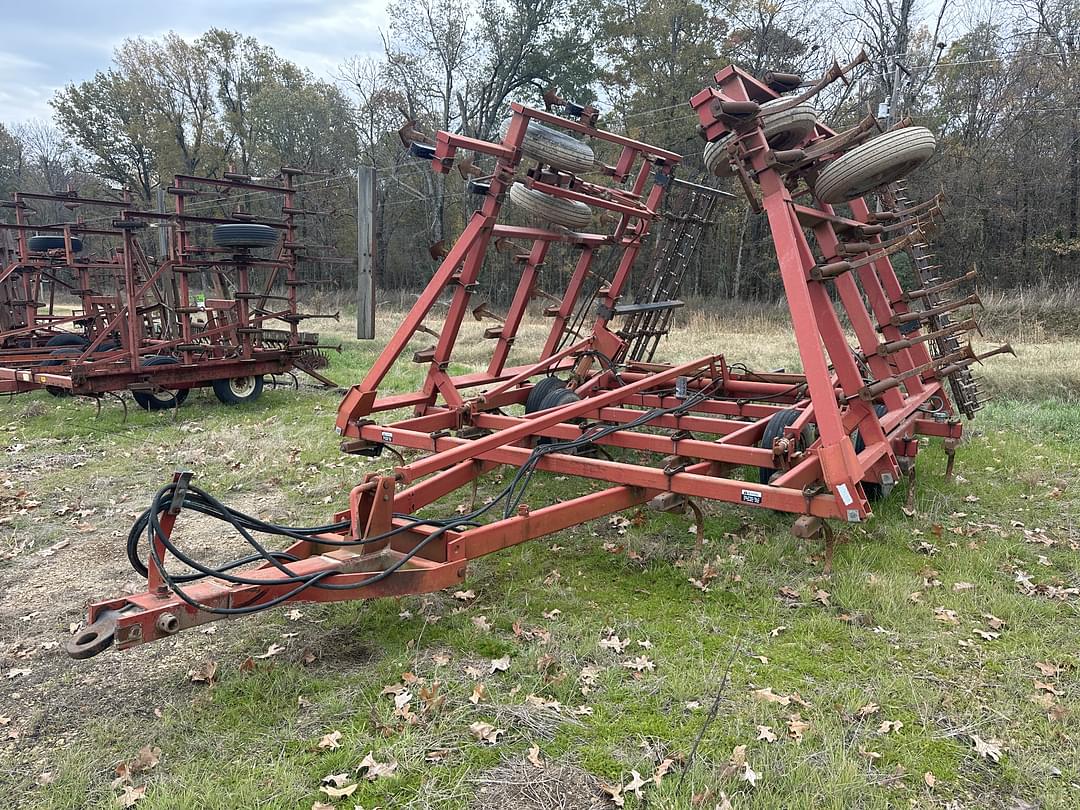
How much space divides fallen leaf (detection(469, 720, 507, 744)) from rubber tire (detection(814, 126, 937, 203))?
12.4 ft

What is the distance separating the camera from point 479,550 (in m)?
3.67

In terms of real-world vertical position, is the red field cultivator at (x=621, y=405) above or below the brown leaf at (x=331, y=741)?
above

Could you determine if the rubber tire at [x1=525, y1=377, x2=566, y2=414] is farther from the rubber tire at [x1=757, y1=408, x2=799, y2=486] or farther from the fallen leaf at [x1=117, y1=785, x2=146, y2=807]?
the fallen leaf at [x1=117, y1=785, x2=146, y2=807]

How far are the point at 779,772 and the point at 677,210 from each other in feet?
21.8

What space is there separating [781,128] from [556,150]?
82.2 inches

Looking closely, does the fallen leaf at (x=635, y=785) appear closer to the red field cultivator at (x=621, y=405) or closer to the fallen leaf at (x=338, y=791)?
the fallen leaf at (x=338, y=791)

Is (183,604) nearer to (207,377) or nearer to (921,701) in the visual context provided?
(921,701)

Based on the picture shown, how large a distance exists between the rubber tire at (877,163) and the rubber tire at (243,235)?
7542 mm

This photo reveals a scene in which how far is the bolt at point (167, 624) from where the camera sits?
270cm

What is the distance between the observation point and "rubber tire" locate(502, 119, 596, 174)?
5.95 meters

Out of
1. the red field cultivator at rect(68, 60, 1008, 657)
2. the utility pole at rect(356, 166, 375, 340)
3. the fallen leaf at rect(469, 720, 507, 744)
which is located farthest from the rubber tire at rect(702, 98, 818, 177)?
the utility pole at rect(356, 166, 375, 340)

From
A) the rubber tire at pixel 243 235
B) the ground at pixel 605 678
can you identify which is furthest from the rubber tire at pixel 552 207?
the rubber tire at pixel 243 235

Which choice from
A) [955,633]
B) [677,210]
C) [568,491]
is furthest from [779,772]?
[677,210]

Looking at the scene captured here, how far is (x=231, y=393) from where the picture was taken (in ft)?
33.8
